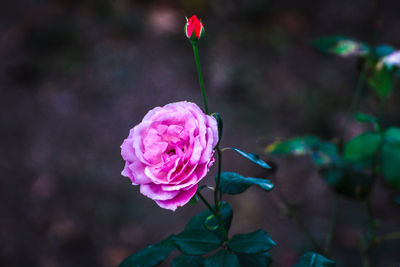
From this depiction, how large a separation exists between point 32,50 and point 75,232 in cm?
173

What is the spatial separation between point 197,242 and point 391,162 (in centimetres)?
57

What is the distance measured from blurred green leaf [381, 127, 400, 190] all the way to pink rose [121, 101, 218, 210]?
1.82 ft

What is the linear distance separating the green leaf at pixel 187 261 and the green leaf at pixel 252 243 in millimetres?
76

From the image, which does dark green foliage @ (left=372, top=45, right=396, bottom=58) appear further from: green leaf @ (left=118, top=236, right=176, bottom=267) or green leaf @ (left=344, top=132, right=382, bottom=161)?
green leaf @ (left=118, top=236, right=176, bottom=267)

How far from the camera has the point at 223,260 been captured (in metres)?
0.65

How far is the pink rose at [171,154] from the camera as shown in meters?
0.57

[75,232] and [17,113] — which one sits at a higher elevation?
[17,113]

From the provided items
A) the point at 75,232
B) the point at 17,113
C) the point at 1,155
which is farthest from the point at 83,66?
the point at 75,232

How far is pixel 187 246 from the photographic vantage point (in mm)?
649

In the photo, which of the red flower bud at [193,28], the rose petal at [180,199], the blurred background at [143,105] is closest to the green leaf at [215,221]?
the rose petal at [180,199]

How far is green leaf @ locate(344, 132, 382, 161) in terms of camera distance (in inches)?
35.6

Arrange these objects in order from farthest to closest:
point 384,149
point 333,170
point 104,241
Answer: point 104,241 < point 333,170 < point 384,149

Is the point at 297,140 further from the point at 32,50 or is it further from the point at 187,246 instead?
the point at 32,50

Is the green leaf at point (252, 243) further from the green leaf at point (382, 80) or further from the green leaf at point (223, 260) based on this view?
the green leaf at point (382, 80)
